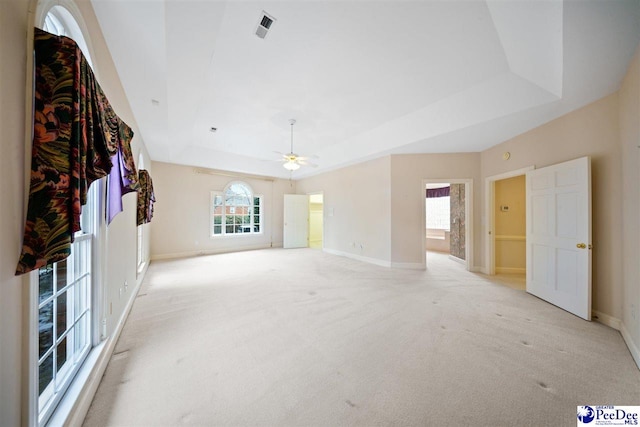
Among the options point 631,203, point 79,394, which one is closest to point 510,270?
point 631,203

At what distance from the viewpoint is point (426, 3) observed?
1761 millimetres

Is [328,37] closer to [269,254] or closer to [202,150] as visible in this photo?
[202,150]

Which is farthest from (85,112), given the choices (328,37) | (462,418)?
(462,418)

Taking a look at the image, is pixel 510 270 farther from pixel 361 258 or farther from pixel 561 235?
pixel 361 258

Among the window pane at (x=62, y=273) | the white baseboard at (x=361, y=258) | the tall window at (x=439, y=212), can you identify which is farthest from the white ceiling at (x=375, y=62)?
the tall window at (x=439, y=212)

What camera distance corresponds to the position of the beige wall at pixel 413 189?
177 inches

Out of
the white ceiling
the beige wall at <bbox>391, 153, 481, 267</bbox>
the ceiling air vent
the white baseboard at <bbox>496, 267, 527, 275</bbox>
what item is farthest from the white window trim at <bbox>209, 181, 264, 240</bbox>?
the white baseboard at <bbox>496, 267, 527, 275</bbox>

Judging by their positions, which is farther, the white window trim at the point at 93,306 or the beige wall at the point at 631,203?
the beige wall at the point at 631,203

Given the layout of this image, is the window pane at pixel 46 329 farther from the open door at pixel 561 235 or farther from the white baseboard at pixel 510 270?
the white baseboard at pixel 510 270

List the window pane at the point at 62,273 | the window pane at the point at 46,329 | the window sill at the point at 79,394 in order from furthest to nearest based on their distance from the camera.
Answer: the window pane at the point at 62,273
the window pane at the point at 46,329
the window sill at the point at 79,394

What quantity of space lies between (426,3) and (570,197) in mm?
2838

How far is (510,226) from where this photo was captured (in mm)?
4402

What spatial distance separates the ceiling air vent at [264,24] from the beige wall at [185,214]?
493 cm

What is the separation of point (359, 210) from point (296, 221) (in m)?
2.66
